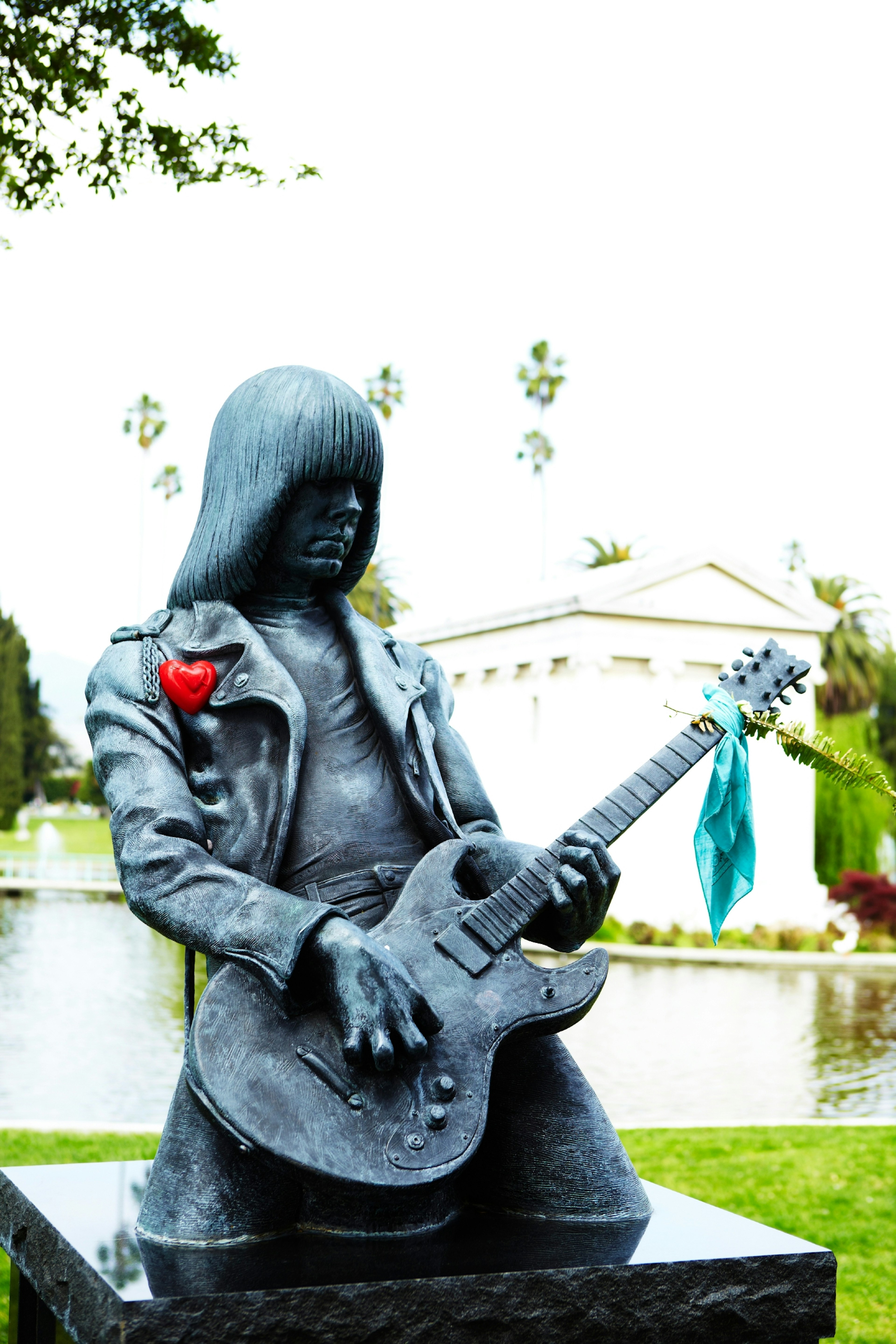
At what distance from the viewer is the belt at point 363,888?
9.59 feet

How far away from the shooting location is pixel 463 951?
2.72 metres

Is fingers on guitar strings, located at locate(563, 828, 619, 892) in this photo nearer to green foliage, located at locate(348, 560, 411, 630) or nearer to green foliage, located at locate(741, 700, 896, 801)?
green foliage, located at locate(741, 700, 896, 801)

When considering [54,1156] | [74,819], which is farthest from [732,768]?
[74,819]

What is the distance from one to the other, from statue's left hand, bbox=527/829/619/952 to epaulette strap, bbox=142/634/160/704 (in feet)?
2.96

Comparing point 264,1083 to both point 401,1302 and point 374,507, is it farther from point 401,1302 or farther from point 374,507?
point 374,507

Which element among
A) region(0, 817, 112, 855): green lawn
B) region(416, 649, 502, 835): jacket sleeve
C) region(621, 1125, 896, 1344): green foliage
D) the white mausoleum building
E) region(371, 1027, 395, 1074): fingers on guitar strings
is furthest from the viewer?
region(0, 817, 112, 855): green lawn

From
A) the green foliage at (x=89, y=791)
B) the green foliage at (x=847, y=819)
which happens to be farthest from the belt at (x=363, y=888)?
the green foliage at (x=89, y=791)

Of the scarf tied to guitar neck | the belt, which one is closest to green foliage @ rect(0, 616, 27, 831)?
the belt

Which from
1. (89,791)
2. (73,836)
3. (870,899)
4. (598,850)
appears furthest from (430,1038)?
(89,791)

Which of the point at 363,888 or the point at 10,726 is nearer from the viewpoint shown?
the point at 363,888

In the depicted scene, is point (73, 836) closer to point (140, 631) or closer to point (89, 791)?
point (89, 791)

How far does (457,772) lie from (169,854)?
78 centimetres

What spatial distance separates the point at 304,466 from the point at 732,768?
111 centimetres

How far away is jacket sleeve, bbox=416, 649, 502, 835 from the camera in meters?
3.19
